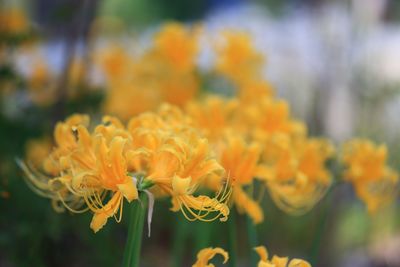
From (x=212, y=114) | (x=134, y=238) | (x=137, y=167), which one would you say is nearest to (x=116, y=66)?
(x=212, y=114)

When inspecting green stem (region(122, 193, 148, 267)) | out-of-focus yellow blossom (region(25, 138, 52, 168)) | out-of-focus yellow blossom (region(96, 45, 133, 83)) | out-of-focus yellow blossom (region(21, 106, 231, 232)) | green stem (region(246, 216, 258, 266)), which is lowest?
out-of-focus yellow blossom (region(25, 138, 52, 168))

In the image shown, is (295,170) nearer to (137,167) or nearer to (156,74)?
(137,167)

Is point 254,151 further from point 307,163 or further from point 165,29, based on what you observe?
point 165,29

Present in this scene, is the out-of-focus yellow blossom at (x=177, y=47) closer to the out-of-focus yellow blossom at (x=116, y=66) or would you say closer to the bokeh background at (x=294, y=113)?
the bokeh background at (x=294, y=113)

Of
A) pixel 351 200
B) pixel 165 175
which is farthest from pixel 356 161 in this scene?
pixel 351 200

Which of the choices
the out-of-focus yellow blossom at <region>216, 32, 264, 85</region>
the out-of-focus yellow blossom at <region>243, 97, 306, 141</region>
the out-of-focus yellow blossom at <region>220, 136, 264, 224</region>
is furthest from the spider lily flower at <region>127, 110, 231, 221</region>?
the out-of-focus yellow blossom at <region>216, 32, 264, 85</region>

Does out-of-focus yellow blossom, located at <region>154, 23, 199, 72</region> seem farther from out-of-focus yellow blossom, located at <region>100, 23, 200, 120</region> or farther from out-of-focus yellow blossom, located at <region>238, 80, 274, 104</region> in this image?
out-of-focus yellow blossom, located at <region>238, 80, 274, 104</region>

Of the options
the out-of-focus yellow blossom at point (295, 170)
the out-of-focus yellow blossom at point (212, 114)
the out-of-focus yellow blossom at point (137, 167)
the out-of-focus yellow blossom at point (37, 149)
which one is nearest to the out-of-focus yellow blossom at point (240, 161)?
the out-of-focus yellow blossom at point (295, 170)
